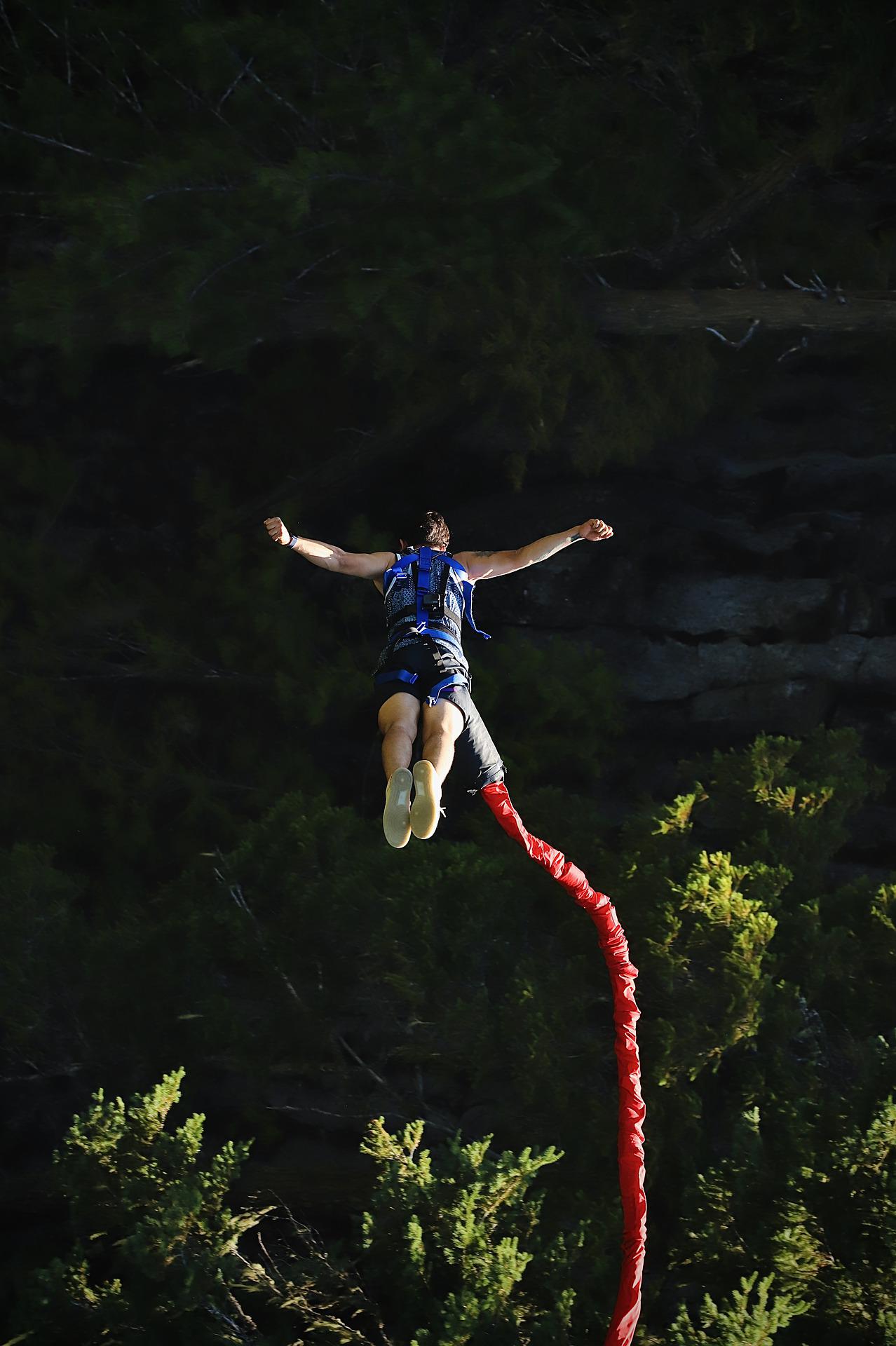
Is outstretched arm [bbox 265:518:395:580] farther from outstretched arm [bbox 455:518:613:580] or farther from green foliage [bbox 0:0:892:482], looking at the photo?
green foliage [bbox 0:0:892:482]

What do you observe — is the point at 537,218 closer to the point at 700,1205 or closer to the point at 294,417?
the point at 294,417

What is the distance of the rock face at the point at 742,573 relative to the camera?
934cm

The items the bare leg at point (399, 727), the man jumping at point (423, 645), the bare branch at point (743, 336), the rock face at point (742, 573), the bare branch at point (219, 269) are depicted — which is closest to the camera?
the man jumping at point (423, 645)

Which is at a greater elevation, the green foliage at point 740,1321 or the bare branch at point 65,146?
the bare branch at point 65,146

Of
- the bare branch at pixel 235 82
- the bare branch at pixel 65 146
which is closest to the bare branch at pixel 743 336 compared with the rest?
the bare branch at pixel 235 82

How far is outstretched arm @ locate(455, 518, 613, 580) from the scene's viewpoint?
15.9 ft

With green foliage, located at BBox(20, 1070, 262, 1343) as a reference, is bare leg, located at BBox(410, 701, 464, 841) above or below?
above

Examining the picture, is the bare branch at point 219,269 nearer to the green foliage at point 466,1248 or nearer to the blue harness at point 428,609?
the blue harness at point 428,609

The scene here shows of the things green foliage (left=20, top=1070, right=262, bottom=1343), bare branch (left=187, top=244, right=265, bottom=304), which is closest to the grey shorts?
green foliage (left=20, top=1070, right=262, bottom=1343)

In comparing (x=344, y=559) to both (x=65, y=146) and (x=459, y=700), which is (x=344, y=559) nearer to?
(x=459, y=700)

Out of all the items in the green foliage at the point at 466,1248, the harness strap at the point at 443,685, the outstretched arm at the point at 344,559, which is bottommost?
the green foliage at the point at 466,1248

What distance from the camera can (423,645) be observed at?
194 inches

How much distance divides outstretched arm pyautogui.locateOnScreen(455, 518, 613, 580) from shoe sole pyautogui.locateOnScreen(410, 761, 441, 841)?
1.10 m

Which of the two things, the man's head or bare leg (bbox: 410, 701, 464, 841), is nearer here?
bare leg (bbox: 410, 701, 464, 841)
